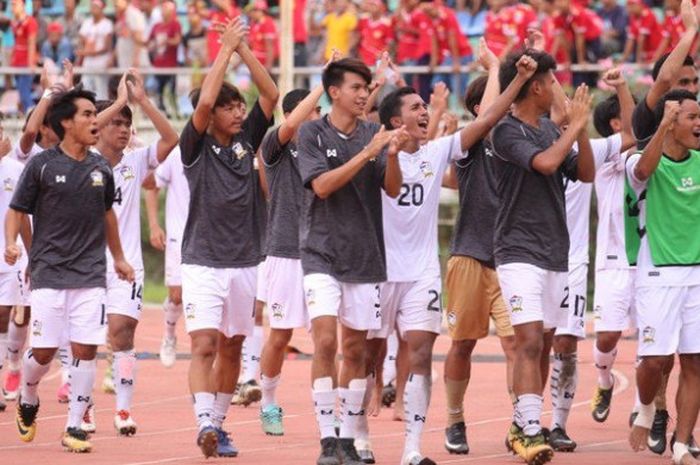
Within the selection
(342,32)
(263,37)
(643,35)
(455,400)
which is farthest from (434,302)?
(263,37)

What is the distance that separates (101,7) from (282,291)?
59.1 feet

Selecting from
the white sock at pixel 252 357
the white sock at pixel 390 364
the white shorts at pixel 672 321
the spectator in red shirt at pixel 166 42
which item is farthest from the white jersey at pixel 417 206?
the spectator in red shirt at pixel 166 42

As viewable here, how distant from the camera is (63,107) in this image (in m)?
13.7

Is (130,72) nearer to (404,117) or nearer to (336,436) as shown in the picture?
(404,117)

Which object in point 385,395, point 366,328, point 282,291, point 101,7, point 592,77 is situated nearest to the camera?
point 366,328

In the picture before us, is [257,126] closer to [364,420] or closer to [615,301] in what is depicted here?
[364,420]

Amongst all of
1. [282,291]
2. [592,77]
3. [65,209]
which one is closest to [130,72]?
[65,209]

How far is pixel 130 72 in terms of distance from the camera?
1414cm

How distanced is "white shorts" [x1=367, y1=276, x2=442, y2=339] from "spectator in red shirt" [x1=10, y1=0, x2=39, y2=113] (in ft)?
65.7

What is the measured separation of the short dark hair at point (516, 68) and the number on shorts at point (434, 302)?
1.45 m

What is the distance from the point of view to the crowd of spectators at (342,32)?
27500 millimetres

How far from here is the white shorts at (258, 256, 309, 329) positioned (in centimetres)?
1500

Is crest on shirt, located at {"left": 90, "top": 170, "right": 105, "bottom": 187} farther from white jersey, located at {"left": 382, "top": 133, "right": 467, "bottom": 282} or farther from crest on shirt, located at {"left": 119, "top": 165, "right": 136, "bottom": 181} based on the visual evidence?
white jersey, located at {"left": 382, "top": 133, "right": 467, "bottom": 282}

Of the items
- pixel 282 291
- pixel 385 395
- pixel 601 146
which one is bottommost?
pixel 385 395
